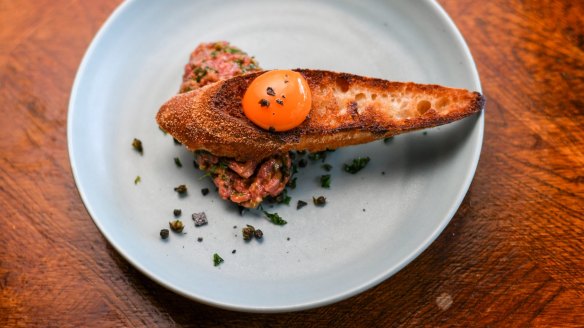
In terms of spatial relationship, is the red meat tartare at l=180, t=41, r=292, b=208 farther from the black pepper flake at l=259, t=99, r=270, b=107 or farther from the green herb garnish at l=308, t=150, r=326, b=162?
the black pepper flake at l=259, t=99, r=270, b=107

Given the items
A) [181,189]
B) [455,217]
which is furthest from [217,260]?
[455,217]

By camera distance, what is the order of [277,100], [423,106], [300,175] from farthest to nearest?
[300,175]
[423,106]
[277,100]

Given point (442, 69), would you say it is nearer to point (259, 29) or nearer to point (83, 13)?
point (259, 29)

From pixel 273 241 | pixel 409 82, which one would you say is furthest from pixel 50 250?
pixel 409 82

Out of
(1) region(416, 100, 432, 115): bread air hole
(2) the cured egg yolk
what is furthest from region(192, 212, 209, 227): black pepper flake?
(1) region(416, 100, 432, 115): bread air hole

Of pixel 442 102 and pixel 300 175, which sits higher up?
pixel 442 102

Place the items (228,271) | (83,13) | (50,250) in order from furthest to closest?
(83,13) → (50,250) → (228,271)

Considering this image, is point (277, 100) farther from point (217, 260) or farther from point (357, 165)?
point (217, 260)
